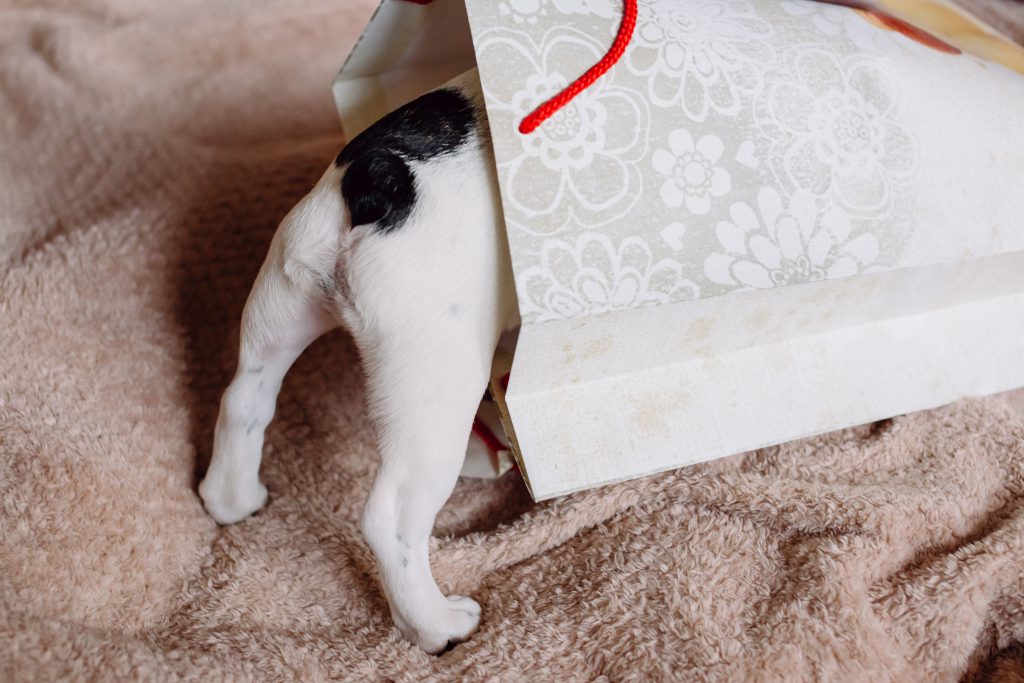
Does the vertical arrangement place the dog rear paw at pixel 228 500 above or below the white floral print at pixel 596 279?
below

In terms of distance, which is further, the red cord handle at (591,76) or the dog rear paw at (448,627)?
the dog rear paw at (448,627)

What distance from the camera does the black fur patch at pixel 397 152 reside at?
0.77 meters

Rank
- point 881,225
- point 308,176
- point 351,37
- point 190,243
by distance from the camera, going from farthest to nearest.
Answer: point 351,37
point 308,176
point 190,243
point 881,225

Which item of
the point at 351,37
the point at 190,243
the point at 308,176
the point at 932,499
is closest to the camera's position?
the point at 932,499

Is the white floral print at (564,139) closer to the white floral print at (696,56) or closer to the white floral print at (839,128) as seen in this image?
the white floral print at (696,56)

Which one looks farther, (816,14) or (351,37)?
(351,37)

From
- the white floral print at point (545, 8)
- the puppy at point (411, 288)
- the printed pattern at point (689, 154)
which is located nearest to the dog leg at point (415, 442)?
the puppy at point (411, 288)

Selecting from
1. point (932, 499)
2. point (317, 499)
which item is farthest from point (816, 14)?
point (317, 499)

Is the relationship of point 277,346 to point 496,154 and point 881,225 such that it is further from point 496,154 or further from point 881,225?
point 881,225

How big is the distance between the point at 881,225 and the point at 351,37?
1.34 meters

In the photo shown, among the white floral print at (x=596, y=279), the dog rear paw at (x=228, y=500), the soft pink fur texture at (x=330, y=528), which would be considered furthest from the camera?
the dog rear paw at (x=228, y=500)

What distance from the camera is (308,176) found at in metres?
1.35

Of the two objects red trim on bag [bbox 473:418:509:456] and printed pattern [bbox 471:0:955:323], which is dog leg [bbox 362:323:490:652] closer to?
printed pattern [bbox 471:0:955:323]

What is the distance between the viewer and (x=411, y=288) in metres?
0.76
